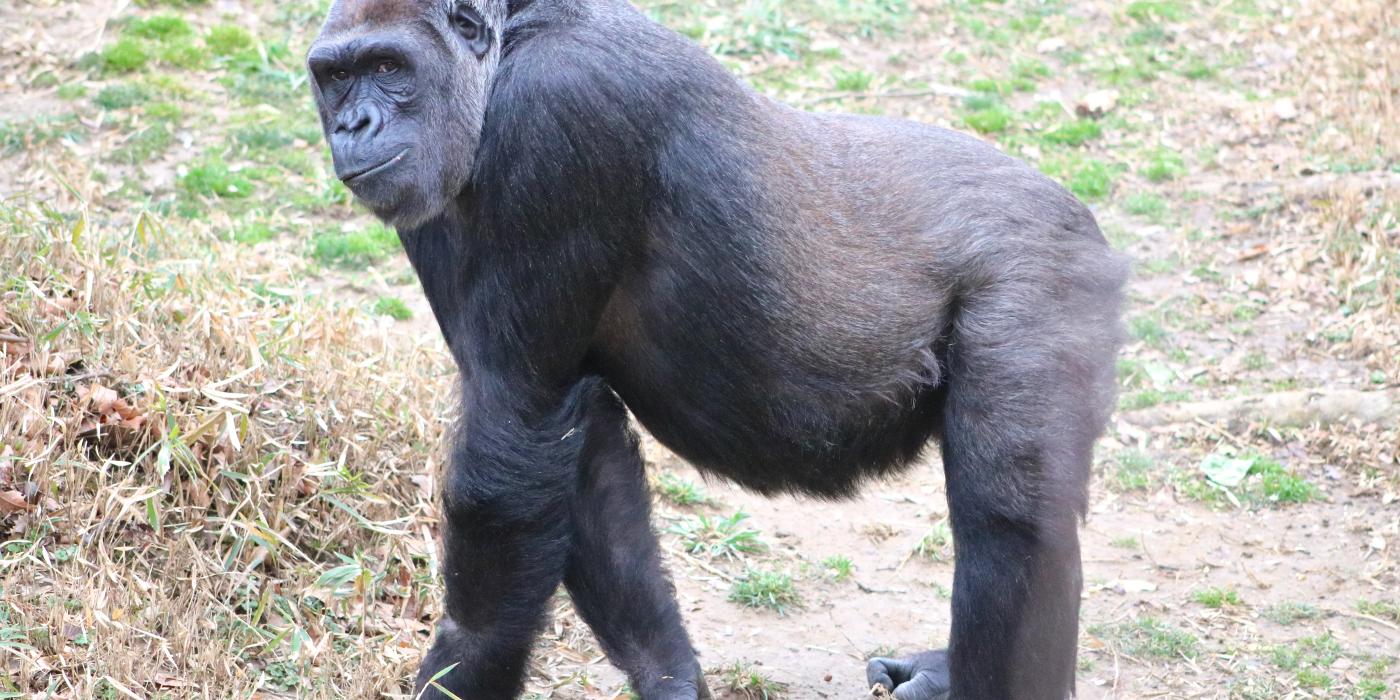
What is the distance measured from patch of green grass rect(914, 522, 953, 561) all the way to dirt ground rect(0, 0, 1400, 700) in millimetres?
17

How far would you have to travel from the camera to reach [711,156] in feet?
13.8

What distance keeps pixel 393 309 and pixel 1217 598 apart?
4.33 m

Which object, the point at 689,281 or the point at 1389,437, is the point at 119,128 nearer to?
the point at 689,281

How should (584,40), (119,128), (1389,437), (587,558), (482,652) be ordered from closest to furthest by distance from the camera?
(584,40) → (482,652) → (587,558) → (1389,437) → (119,128)

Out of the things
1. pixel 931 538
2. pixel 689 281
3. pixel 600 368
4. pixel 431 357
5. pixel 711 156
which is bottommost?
pixel 931 538

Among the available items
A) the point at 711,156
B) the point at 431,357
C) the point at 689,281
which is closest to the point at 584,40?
the point at 711,156

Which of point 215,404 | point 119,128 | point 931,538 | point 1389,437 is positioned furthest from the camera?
point 119,128

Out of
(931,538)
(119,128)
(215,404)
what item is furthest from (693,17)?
(215,404)

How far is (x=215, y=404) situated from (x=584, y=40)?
2261 millimetres

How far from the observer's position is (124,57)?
9.70 metres

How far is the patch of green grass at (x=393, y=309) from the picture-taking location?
24.3 feet

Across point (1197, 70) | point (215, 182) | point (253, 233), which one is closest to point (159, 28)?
point (215, 182)

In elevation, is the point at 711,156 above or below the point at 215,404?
above

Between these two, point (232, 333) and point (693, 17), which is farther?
point (693, 17)
